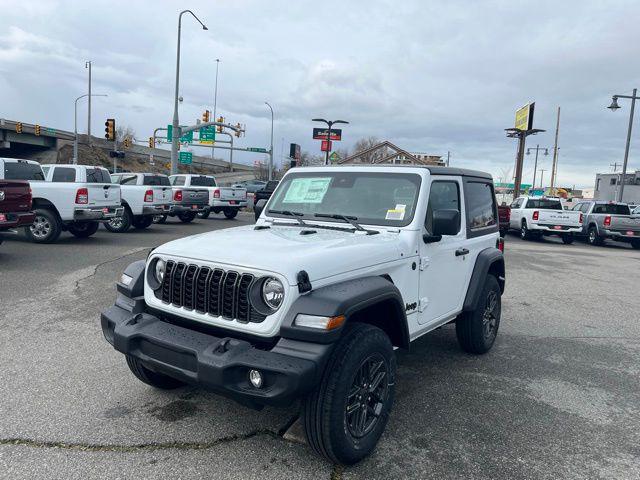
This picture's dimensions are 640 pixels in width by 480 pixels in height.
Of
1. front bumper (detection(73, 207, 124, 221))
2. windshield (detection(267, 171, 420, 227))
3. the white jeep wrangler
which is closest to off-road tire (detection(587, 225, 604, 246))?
front bumper (detection(73, 207, 124, 221))

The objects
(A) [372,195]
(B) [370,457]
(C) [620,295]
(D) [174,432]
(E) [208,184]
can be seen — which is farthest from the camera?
(E) [208,184]

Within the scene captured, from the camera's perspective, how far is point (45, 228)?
11.5 m

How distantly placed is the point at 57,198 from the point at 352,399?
35.3ft

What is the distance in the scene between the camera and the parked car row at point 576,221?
59.7 feet

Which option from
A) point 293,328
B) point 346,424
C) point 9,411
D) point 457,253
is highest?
point 457,253

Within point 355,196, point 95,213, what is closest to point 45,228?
point 95,213

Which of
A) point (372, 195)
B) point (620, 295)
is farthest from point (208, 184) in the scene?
point (372, 195)

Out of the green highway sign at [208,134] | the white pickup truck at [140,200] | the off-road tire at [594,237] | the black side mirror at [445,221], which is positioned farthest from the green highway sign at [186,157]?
the black side mirror at [445,221]

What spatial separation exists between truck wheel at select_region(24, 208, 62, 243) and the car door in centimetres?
1013

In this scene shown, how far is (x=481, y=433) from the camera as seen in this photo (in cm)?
352

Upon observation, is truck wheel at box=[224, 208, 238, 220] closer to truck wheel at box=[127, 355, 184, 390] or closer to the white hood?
truck wheel at box=[127, 355, 184, 390]

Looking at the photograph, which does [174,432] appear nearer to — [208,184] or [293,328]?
[293,328]

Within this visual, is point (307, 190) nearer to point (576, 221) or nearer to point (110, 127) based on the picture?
point (576, 221)

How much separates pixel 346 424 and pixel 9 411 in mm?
2473
